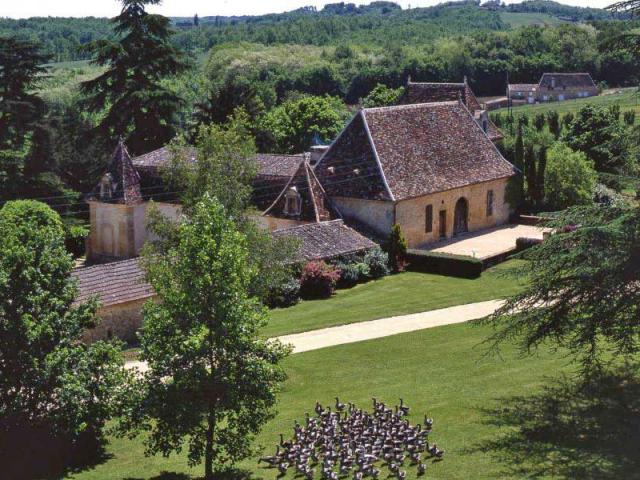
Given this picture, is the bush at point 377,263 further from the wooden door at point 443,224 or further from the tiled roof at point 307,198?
the wooden door at point 443,224

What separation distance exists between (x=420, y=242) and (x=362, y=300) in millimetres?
10356

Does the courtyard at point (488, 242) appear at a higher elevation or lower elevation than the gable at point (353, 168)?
lower

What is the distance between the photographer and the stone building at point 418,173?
46125 mm

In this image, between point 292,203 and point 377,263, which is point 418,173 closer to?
point 292,203

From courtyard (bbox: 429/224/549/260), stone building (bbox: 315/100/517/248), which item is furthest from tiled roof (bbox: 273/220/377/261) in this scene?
courtyard (bbox: 429/224/549/260)

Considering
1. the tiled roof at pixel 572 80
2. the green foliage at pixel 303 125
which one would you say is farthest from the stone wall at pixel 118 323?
the tiled roof at pixel 572 80

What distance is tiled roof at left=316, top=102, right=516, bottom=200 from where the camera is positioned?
4675 centimetres

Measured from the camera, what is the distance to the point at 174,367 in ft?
63.1

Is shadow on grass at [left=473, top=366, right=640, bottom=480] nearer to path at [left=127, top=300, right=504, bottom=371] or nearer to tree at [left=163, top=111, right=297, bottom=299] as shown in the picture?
tree at [left=163, top=111, right=297, bottom=299]

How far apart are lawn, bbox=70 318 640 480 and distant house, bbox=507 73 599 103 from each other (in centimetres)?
9535

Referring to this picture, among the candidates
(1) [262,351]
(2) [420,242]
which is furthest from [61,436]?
(2) [420,242]

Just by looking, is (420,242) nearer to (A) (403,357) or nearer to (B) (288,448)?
(A) (403,357)

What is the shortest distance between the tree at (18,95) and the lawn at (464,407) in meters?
31.9

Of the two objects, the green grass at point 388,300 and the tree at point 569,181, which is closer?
the green grass at point 388,300
